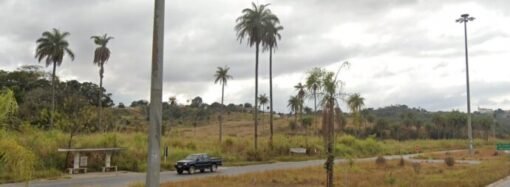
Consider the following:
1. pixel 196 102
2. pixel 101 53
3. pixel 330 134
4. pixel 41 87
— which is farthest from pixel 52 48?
pixel 196 102

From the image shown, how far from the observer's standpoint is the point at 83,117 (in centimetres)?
4106

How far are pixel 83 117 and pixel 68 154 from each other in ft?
10.3

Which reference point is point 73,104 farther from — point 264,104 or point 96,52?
point 264,104

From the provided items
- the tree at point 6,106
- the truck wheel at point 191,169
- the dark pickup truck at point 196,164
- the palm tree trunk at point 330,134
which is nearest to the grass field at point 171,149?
the palm tree trunk at point 330,134

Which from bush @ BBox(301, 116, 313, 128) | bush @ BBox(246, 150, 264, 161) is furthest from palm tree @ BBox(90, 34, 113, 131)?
bush @ BBox(301, 116, 313, 128)

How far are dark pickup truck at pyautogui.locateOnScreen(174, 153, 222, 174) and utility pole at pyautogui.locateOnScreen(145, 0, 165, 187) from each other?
3361 cm

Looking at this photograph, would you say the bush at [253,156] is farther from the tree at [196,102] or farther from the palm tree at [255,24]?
the tree at [196,102]

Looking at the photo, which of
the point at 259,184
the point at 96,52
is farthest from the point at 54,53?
the point at 259,184

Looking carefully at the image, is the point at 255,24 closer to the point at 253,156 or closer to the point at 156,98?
the point at 253,156

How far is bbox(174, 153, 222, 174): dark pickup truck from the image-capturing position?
4131cm

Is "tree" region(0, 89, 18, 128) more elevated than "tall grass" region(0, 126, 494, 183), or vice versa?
"tree" region(0, 89, 18, 128)

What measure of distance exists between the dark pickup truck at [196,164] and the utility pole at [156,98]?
33.6 meters

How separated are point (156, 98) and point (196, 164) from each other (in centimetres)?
3481

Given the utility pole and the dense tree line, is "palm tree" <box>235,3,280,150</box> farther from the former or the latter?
the utility pole
